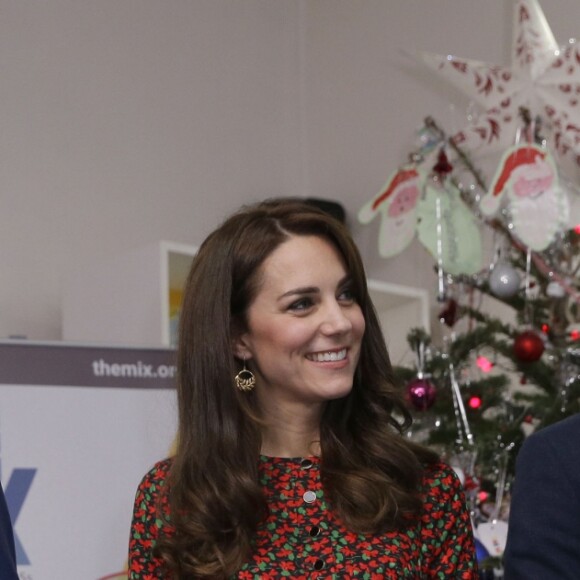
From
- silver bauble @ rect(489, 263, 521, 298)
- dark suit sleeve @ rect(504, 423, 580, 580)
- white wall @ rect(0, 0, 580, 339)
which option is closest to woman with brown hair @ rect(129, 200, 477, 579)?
dark suit sleeve @ rect(504, 423, 580, 580)

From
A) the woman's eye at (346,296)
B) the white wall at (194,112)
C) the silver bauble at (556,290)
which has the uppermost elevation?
the white wall at (194,112)

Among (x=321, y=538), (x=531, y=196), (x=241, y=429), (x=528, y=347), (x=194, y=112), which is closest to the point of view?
(x=321, y=538)

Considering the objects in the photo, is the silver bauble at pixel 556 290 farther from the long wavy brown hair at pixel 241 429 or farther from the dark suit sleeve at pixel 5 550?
the dark suit sleeve at pixel 5 550

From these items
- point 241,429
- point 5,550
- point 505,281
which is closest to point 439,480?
point 241,429

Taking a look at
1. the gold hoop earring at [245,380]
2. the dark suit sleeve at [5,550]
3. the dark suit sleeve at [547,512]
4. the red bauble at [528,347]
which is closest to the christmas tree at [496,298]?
the red bauble at [528,347]

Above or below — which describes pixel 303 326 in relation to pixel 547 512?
above

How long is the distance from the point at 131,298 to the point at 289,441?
1.64 m

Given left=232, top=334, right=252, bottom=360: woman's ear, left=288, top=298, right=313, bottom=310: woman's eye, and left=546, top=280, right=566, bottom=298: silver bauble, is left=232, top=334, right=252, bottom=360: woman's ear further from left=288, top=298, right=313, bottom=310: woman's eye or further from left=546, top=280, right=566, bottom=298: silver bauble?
left=546, top=280, right=566, bottom=298: silver bauble

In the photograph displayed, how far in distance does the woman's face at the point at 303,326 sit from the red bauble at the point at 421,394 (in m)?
0.89

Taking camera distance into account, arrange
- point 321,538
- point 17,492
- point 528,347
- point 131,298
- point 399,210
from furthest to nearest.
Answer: point 131,298 < point 399,210 < point 528,347 < point 17,492 < point 321,538

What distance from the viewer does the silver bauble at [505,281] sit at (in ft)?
9.64

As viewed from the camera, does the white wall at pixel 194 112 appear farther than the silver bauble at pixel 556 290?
Yes

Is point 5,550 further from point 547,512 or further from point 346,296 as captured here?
point 346,296

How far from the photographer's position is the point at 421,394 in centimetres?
289
